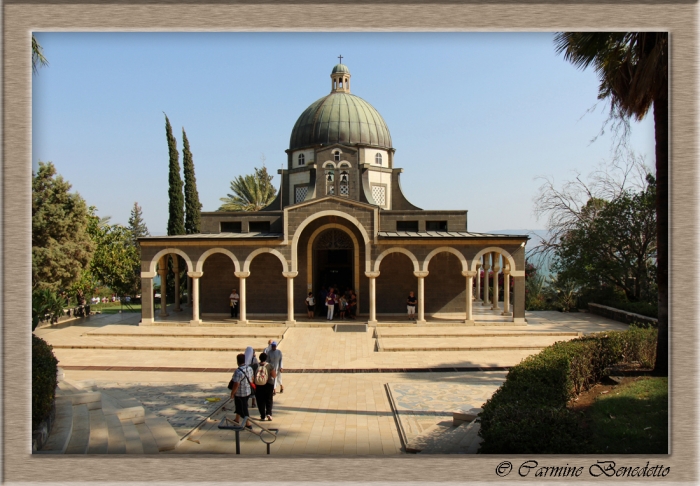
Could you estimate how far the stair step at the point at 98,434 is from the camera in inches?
320

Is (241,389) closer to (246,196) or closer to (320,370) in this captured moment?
(320,370)

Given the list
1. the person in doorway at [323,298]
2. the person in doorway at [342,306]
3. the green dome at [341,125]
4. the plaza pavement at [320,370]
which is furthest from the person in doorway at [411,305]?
the green dome at [341,125]

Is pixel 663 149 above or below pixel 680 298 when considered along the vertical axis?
above

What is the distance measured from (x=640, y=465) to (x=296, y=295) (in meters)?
21.8

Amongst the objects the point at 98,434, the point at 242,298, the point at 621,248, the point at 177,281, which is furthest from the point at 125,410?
the point at 621,248

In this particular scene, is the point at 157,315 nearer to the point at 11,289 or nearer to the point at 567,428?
the point at 11,289

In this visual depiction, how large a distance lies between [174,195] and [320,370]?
22.0 metres

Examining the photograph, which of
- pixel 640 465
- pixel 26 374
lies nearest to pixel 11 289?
pixel 26 374

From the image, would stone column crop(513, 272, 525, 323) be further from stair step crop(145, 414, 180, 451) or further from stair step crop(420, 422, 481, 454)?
stair step crop(145, 414, 180, 451)

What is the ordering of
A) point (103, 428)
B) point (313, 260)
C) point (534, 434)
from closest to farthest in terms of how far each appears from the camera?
1. point (534, 434)
2. point (103, 428)
3. point (313, 260)

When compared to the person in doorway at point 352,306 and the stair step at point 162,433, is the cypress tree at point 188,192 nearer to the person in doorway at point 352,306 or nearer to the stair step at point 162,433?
the person in doorway at point 352,306

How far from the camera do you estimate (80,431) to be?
8914 mm

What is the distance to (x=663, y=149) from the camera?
465 inches

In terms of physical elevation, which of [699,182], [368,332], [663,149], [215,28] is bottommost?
[368,332]
